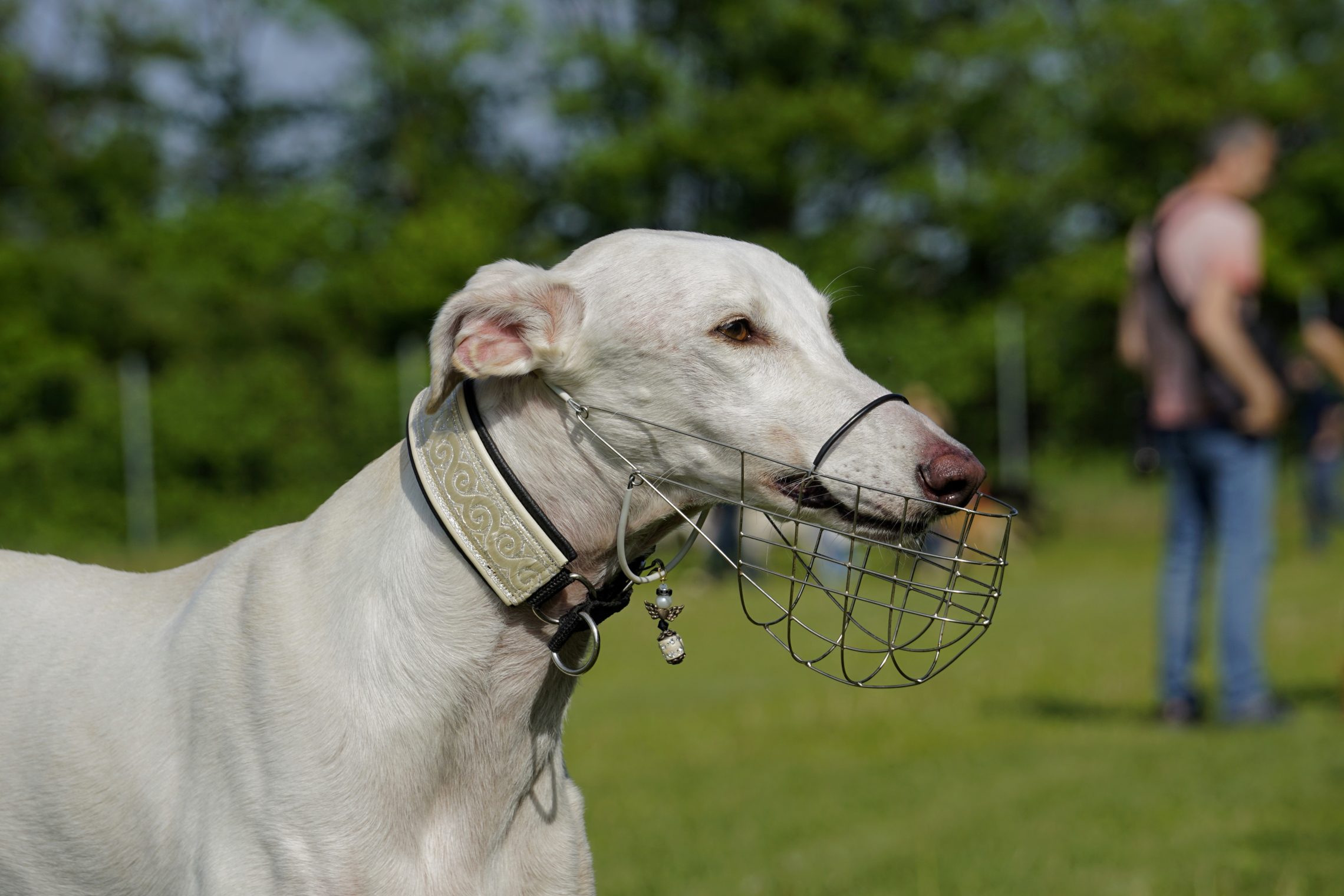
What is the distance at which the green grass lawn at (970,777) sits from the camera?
445 centimetres

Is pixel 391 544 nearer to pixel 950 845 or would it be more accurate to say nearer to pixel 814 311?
pixel 814 311

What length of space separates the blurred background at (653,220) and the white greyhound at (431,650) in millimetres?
6890

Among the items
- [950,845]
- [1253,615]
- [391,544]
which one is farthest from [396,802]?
[1253,615]

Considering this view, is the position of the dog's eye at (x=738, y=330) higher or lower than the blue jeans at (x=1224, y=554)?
higher

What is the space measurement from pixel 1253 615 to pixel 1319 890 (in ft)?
8.17

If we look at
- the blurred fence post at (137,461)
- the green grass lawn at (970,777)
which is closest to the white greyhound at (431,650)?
the green grass lawn at (970,777)

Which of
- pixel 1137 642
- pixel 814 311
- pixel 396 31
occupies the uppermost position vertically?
pixel 396 31

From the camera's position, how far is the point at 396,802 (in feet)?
7.41

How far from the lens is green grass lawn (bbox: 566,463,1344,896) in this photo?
4453 millimetres

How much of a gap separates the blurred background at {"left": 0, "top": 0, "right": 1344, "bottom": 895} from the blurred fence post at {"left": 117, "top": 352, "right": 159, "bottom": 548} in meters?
0.04

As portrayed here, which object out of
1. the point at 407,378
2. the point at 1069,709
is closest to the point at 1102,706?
the point at 1069,709

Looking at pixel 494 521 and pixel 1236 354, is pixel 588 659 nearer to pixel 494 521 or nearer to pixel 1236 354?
pixel 494 521

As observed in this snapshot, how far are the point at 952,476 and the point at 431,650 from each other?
910 mm

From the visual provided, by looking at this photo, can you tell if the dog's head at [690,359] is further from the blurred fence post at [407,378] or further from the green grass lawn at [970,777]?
the blurred fence post at [407,378]
